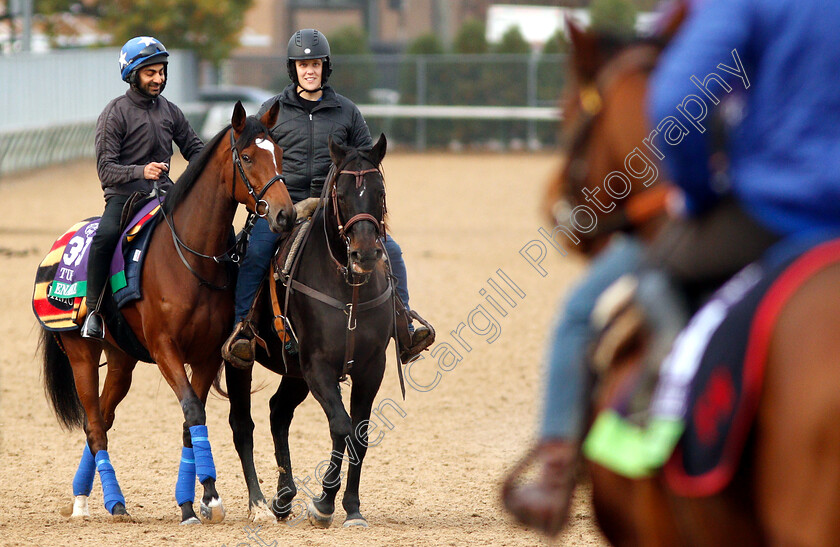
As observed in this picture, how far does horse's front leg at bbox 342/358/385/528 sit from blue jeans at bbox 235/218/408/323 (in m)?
0.65

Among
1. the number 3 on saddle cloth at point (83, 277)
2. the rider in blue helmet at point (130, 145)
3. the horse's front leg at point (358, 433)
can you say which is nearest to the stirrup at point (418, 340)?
the horse's front leg at point (358, 433)

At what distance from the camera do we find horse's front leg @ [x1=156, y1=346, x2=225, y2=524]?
241 inches

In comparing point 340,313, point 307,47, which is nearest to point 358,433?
point 340,313

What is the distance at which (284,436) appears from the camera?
22.3 feet

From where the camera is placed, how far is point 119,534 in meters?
5.96

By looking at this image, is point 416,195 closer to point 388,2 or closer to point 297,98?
point 297,98

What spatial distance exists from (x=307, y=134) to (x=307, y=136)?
12mm

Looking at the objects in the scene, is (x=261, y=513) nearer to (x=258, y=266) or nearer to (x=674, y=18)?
(x=258, y=266)

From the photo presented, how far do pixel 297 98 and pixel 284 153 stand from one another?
350mm

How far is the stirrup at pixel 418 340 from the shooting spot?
6.71 meters

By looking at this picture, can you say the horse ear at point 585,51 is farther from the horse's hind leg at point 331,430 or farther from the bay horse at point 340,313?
the horse's hind leg at point 331,430

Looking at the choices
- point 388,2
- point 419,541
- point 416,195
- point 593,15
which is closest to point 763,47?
point 419,541

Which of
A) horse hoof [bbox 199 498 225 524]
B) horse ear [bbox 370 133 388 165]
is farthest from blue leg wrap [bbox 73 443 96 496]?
horse ear [bbox 370 133 388 165]

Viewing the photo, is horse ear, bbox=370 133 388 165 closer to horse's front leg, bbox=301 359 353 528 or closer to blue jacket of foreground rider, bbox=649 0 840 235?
horse's front leg, bbox=301 359 353 528
